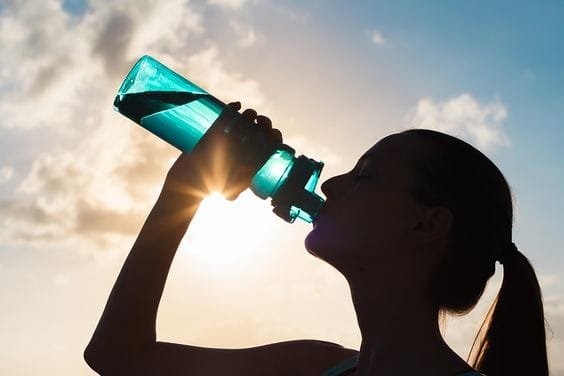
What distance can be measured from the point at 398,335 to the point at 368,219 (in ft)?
1.36

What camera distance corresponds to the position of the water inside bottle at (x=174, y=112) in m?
2.85

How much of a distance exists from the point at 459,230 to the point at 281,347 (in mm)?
810

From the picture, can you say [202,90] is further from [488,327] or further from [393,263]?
[488,327]

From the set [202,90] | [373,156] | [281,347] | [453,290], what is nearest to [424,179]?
[373,156]

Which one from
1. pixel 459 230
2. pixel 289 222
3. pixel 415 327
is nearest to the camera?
pixel 415 327

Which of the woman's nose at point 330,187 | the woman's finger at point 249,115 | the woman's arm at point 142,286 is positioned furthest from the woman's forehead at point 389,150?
the woman's arm at point 142,286

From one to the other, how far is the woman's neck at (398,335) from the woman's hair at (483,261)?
110 millimetres

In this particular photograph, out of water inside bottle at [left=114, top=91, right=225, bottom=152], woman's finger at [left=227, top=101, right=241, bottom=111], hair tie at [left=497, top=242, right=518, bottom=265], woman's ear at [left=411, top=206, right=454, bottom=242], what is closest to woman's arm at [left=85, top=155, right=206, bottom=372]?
woman's finger at [left=227, top=101, right=241, bottom=111]

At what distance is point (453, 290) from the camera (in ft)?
7.32

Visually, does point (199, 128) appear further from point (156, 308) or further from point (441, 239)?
point (441, 239)

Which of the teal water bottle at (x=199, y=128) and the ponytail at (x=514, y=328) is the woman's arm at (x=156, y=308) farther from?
the ponytail at (x=514, y=328)

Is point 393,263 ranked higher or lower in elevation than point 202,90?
lower

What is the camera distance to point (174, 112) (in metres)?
2.94

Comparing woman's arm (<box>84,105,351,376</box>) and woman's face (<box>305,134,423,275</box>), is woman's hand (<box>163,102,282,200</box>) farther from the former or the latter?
woman's face (<box>305,134,423,275</box>)
